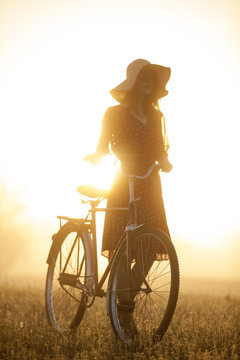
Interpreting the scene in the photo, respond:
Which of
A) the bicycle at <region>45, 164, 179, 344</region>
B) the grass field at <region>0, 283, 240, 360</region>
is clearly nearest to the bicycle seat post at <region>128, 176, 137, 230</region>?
the bicycle at <region>45, 164, 179, 344</region>

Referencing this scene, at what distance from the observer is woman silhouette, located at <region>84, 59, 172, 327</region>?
5.26 meters

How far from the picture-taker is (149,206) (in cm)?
525

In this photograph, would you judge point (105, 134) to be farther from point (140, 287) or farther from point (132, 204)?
point (140, 287)

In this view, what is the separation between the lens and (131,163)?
208 inches

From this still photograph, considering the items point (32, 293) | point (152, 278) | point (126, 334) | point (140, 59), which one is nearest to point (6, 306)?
point (32, 293)

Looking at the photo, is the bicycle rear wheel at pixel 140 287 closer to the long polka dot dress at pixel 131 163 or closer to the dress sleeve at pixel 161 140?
the long polka dot dress at pixel 131 163

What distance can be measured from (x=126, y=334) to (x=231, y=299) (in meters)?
6.44

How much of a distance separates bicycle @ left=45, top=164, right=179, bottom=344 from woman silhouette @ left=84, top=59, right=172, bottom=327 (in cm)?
20

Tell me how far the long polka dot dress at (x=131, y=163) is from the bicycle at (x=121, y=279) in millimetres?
166

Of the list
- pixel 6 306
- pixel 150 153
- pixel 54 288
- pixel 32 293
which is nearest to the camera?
pixel 150 153

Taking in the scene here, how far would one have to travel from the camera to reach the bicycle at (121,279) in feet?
14.8

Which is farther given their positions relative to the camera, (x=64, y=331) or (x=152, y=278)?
(x=64, y=331)

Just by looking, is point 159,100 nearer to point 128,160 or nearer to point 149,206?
point 128,160

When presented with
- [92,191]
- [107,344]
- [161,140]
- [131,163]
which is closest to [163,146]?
[161,140]
